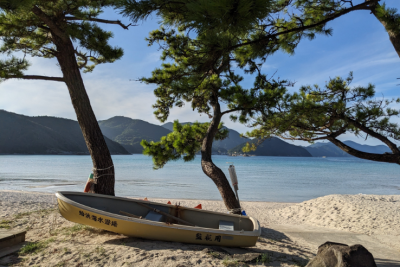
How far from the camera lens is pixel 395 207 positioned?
7.82m

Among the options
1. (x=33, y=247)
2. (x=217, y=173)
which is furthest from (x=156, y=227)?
(x=217, y=173)

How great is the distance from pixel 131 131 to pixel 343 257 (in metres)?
119

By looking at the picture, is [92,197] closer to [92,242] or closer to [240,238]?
[92,242]

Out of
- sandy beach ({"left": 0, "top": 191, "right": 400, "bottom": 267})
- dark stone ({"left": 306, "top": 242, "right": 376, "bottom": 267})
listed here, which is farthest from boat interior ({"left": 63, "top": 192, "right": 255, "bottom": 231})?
dark stone ({"left": 306, "top": 242, "right": 376, "bottom": 267})

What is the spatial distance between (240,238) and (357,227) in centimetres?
471

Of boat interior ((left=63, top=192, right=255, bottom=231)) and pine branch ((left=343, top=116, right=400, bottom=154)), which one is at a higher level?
pine branch ((left=343, top=116, right=400, bottom=154))

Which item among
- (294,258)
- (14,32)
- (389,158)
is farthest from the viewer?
(14,32)

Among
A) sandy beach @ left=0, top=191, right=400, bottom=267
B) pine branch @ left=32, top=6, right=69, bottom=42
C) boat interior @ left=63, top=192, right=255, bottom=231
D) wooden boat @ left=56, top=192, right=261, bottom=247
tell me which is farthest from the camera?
pine branch @ left=32, top=6, right=69, bottom=42

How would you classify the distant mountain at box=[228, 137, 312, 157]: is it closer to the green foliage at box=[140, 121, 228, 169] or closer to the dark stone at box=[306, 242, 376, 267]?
the green foliage at box=[140, 121, 228, 169]

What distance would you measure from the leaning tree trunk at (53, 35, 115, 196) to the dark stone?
3.75 meters

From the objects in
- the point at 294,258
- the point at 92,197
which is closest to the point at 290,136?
the point at 294,258

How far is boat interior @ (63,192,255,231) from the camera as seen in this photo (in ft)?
13.1

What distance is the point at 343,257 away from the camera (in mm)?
2312

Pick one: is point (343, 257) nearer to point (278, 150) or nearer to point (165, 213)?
point (165, 213)
